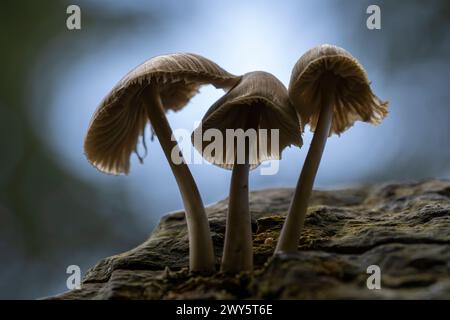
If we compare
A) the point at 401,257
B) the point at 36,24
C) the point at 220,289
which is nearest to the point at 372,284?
the point at 401,257

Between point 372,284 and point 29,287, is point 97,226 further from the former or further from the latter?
point 372,284

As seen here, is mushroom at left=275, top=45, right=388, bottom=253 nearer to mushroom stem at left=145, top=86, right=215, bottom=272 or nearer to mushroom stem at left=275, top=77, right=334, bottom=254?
mushroom stem at left=275, top=77, right=334, bottom=254

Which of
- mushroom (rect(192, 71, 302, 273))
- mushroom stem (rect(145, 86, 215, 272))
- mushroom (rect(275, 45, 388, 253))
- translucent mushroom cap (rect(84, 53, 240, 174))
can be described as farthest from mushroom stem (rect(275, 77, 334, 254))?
translucent mushroom cap (rect(84, 53, 240, 174))

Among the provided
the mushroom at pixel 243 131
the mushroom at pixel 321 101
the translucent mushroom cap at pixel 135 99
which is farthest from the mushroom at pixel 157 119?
the mushroom at pixel 321 101

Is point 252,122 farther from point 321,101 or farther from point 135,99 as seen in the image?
point 135,99

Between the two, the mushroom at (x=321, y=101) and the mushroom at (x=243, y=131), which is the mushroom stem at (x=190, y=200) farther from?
the mushroom at (x=321, y=101)

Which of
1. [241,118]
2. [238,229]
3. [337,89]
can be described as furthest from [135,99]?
[337,89]

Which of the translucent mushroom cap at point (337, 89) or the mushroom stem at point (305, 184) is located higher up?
the translucent mushroom cap at point (337, 89)
